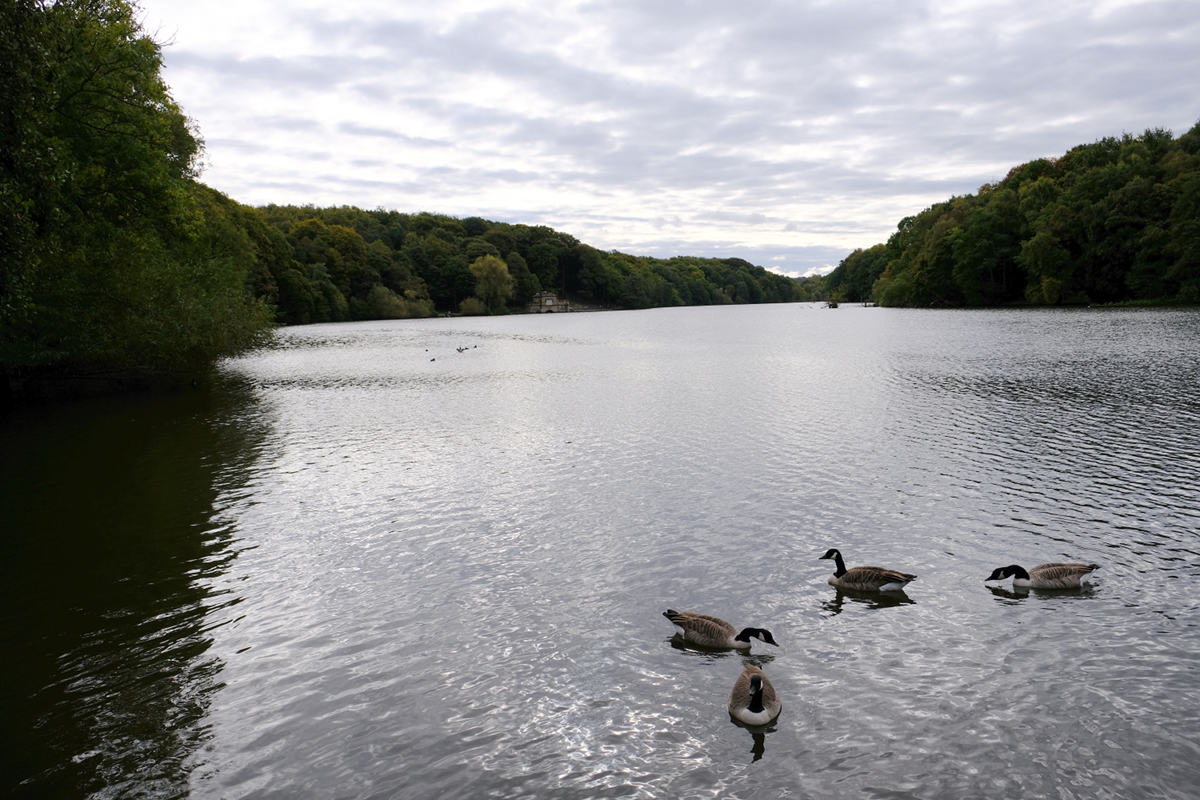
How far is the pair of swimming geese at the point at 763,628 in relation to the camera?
7.86m

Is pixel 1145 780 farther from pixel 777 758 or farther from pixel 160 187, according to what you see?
pixel 160 187

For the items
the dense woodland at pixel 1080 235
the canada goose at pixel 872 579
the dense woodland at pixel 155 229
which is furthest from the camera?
the dense woodland at pixel 1080 235

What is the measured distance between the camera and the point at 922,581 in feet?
38.3

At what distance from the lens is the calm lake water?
7199mm

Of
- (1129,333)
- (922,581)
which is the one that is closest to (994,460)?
(922,581)

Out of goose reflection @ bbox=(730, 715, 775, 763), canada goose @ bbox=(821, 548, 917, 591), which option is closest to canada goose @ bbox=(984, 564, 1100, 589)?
canada goose @ bbox=(821, 548, 917, 591)

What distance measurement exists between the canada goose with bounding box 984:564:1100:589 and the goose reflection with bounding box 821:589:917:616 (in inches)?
60.3

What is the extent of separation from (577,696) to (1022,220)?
443 ft

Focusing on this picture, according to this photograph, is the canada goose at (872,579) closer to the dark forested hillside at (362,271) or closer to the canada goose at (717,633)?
the canada goose at (717,633)

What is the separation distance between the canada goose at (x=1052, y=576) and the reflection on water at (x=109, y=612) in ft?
→ 37.5

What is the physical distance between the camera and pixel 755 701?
307 inches

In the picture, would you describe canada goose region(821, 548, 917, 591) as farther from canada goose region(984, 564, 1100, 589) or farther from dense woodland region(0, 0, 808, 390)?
dense woodland region(0, 0, 808, 390)

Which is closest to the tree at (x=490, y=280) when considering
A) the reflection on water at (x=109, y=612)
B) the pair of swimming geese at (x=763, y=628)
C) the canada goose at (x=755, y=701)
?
the reflection on water at (x=109, y=612)

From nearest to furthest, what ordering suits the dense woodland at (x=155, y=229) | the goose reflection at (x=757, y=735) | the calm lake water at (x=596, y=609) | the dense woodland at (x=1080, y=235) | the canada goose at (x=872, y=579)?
the calm lake water at (x=596, y=609)
the goose reflection at (x=757, y=735)
the canada goose at (x=872, y=579)
the dense woodland at (x=155, y=229)
the dense woodland at (x=1080, y=235)
